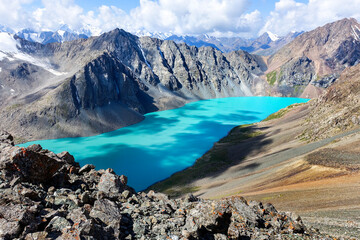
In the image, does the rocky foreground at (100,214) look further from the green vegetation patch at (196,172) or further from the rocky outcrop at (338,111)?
the rocky outcrop at (338,111)

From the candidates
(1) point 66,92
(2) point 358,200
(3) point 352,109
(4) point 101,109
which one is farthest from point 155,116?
(2) point 358,200

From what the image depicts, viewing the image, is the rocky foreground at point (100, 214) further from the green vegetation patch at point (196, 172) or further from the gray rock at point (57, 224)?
the green vegetation patch at point (196, 172)

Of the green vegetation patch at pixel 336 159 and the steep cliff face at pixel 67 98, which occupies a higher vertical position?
the steep cliff face at pixel 67 98

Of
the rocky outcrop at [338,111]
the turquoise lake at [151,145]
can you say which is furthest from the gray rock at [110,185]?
the rocky outcrop at [338,111]

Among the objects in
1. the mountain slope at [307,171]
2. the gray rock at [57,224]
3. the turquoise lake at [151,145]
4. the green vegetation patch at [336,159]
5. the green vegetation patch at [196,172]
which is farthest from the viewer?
the turquoise lake at [151,145]

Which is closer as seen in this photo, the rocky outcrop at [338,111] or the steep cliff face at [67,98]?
the rocky outcrop at [338,111]

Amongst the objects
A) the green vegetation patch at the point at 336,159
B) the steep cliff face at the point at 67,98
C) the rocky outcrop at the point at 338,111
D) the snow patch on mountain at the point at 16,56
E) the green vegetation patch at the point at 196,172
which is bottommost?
the green vegetation patch at the point at 336,159

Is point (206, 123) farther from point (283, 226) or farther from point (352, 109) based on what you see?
point (283, 226)

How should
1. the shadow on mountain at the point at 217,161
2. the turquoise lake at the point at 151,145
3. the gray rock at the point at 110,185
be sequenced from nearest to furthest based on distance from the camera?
the gray rock at the point at 110,185 → the shadow on mountain at the point at 217,161 → the turquoise lake at the point at 151,145
